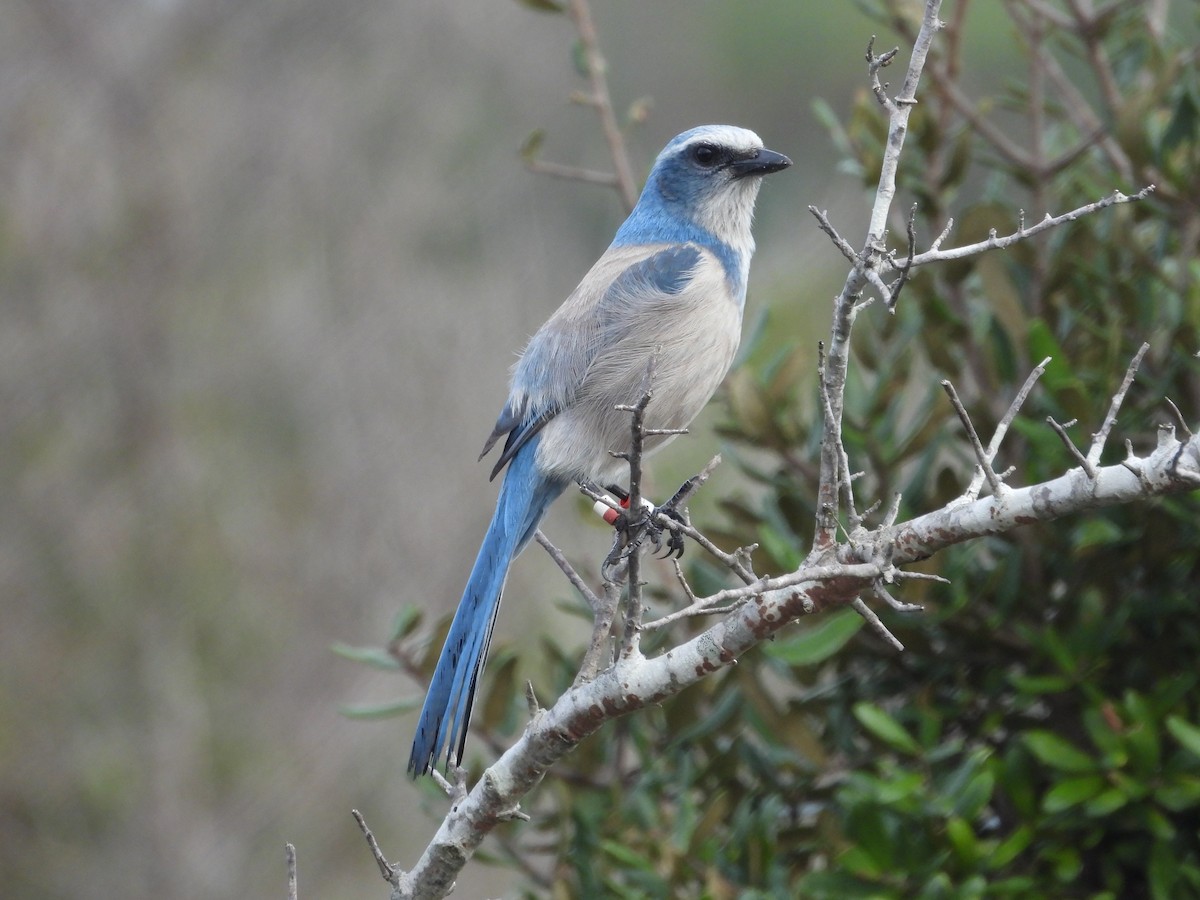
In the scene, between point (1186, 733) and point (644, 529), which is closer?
point (1186, 733)

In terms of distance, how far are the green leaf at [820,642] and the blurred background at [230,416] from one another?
452 centimetres

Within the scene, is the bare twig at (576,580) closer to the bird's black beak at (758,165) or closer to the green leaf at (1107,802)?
the green leaf at (1107,802)

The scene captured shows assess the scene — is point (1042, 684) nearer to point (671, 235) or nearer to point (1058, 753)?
point (1058, 753)

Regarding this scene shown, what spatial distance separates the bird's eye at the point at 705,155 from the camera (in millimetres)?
3295

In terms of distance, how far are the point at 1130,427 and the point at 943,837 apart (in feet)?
2.81

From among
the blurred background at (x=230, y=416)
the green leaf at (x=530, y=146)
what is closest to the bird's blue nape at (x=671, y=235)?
the green leaf at (x=530, y=146)

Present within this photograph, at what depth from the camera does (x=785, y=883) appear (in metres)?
2.37

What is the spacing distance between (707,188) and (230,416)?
4701mm

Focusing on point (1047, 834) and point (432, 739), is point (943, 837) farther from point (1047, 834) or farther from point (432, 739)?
point (432, 739)

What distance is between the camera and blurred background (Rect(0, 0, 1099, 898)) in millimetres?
7000

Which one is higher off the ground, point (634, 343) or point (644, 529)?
point (634, 343)

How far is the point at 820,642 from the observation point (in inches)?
92.5

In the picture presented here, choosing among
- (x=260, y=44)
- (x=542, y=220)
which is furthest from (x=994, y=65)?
(x=260, y=44)

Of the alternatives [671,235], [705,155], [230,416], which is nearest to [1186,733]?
[671,235]
